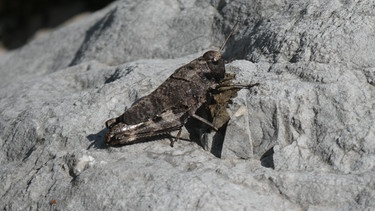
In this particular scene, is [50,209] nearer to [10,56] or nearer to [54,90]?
[54,90]

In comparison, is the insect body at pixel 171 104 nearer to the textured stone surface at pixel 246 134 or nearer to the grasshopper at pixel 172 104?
the grasshopper at pixel 172 104

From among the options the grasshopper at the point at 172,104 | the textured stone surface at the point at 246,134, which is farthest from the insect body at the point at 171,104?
the textured stone surface at the point at 246,134

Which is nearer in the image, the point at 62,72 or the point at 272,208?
the point at 272,208

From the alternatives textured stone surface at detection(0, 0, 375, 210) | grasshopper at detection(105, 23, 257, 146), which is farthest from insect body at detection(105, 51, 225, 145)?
textured stone surface at detection(0, 0, 375, 210)

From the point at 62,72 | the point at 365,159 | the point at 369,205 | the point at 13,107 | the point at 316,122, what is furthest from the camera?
the point at 62,72

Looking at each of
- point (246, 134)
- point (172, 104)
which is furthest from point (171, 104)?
point (246, 134)

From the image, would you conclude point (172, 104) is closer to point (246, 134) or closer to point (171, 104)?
point (171, 104)

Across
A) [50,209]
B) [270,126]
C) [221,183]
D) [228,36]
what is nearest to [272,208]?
[221,183]
